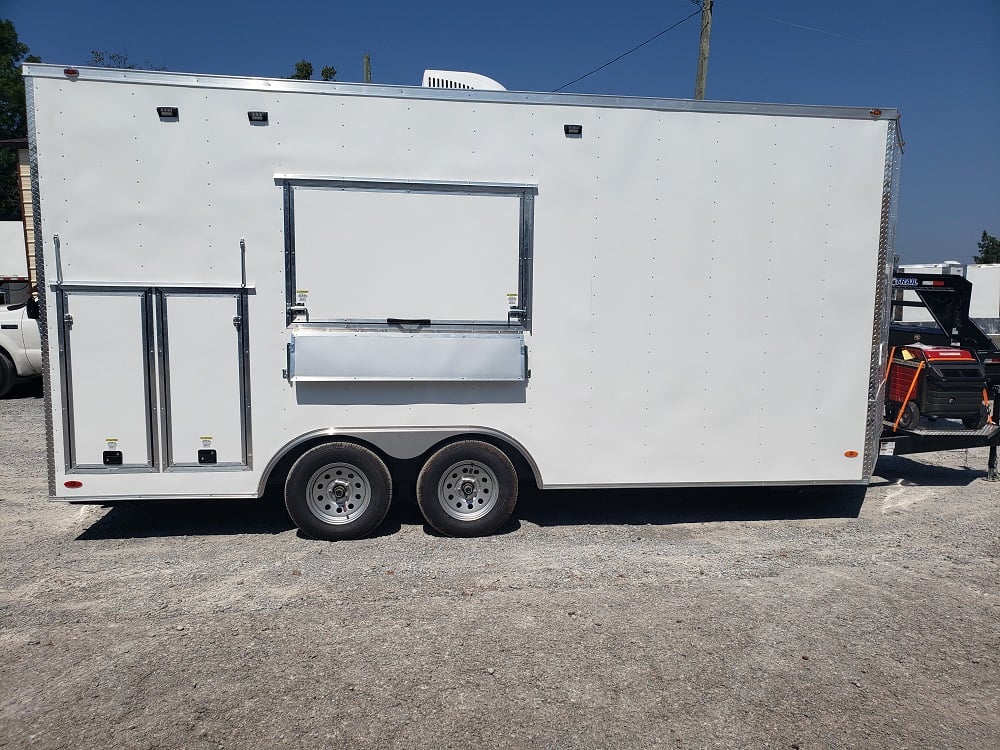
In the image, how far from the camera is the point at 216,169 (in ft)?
17.9

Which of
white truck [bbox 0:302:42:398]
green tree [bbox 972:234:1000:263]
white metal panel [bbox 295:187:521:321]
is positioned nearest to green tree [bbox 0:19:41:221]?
white truck [bbox 0:302:42:398]

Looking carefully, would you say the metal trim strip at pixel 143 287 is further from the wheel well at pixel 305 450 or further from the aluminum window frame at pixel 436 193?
the wheel well at pixel 305 450

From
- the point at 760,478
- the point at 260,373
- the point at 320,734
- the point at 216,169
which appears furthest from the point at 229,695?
the point at 760,478

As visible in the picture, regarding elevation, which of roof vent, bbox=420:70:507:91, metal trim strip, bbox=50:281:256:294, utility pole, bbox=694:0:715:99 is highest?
utility pole, bbox=694:0:715:99

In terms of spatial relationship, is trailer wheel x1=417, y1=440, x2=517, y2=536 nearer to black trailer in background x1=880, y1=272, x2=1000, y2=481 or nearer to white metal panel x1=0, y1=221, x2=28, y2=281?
black trailer in background x1=880, y1=272, x2=1000, y2=481

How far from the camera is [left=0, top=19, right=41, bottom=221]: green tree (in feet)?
123

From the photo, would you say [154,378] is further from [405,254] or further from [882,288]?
[882,288]

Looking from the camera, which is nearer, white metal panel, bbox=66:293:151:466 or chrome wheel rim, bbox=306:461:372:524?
white metal panel, bbox=66:293:151:466

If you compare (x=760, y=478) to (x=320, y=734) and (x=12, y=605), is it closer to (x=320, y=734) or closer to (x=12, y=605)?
(x=320, y=734)

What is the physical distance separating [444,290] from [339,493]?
174cm

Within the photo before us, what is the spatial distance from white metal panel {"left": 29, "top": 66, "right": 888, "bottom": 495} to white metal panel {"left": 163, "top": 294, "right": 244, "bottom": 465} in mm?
172

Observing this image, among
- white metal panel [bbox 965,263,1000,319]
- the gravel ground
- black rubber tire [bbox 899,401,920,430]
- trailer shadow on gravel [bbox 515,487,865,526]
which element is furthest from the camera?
white metal panel [bbox 965,263,1000,319]

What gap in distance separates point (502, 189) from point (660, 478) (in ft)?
8.35

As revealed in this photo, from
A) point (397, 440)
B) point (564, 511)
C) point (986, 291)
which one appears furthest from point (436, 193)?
point (986, 291)
